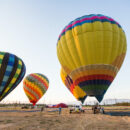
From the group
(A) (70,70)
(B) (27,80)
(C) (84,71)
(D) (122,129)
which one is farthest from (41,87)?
(D) (122,129)

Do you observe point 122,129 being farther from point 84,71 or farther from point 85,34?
point 85,34

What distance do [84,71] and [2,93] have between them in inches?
581

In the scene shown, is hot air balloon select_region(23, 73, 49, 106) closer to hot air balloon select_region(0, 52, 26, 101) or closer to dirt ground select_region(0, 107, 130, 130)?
hot air balloon select_region(0, 52, 26, 101)

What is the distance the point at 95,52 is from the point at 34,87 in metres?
21.7

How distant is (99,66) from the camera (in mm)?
14078

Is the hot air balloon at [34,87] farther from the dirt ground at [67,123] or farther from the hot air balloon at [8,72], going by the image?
the dirt ground at [67,123]

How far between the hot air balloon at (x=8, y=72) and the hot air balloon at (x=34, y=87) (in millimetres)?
8781

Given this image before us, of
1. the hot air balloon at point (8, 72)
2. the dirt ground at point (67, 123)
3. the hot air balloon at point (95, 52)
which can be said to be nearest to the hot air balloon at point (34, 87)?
the hot air balloon at point (8, 72)

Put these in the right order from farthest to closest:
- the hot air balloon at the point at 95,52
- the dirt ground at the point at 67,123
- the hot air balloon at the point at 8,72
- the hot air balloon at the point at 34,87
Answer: the hot air balloon at the point at 34,87, the hot air balloon at the point at 8,72, the hot air balloon at the point at 95,52, the dirt ground at the point at 67,123

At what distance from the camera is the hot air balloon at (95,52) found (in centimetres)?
1412

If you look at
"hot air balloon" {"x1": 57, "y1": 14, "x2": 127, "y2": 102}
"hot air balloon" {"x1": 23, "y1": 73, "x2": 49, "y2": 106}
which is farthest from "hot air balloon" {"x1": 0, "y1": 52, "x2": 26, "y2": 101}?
"hot air balloon" {"x1": 57, "y1": 14, "x2": 127, "y2": 102}

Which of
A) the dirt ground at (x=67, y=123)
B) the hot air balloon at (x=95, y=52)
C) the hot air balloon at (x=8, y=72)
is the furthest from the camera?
the hot air balloon at (x=8, y=72)

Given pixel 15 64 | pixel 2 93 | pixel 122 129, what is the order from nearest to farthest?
1. pixel 122 129
2. pixel 2 93
3. pixel 15 64

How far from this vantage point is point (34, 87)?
101 ft
